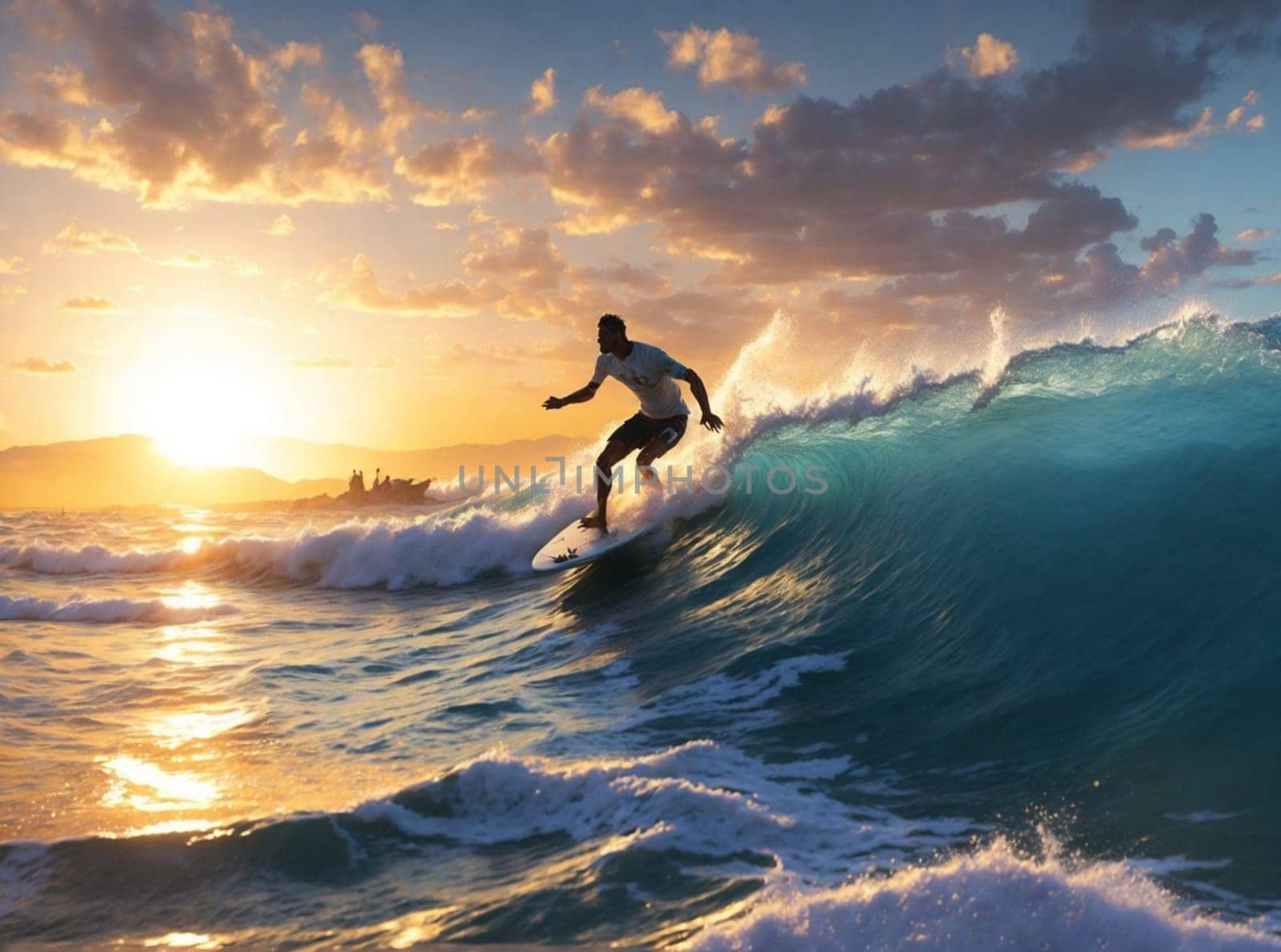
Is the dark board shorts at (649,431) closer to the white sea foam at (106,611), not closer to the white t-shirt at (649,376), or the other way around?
the white t-shirt at (649,376)

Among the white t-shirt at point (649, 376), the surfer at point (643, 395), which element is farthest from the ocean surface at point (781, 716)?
the white t-shirt at point (649, 376)

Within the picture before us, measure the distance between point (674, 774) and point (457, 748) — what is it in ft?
5.66

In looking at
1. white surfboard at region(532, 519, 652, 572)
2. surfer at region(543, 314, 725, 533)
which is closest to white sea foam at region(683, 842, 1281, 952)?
surfer at region(543, 314, 725, 533)

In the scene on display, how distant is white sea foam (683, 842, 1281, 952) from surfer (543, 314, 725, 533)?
6.50 meters

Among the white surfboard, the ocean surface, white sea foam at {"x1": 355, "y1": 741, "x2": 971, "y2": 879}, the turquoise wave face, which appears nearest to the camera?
the ocean surface

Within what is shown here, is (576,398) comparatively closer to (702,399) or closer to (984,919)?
(702,399)

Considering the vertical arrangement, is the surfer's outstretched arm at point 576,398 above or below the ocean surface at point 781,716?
above

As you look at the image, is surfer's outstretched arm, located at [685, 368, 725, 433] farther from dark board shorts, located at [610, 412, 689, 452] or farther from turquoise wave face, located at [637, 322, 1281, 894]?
turquoise wave face, located at [637, 322, 1281, 894]

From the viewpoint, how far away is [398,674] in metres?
8.81

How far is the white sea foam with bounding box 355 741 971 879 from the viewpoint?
4.17 meters

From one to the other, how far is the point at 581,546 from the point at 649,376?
304cm

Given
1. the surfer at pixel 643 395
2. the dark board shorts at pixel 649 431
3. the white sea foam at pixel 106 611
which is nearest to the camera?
the surfer at pixel 643 395

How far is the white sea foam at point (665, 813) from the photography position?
4168 mm

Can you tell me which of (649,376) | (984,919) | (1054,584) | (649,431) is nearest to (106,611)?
(649,431)
